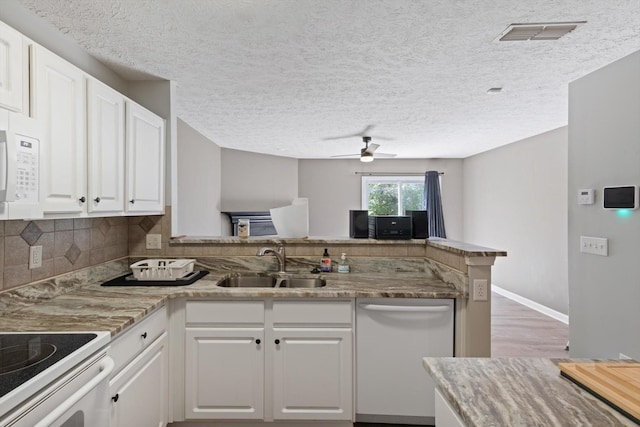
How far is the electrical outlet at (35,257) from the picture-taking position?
1775mm

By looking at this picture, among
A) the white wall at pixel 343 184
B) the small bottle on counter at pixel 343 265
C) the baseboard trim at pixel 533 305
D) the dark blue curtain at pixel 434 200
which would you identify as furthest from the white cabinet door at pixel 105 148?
the dark blue curtain at pixel 434 200

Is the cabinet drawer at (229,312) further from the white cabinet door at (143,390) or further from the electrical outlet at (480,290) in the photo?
the electrical outlet at (480,290)

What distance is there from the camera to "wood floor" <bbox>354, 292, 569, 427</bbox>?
3.47m

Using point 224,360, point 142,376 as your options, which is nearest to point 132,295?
point 142,376

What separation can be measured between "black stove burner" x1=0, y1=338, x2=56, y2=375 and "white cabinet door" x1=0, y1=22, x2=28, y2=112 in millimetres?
817

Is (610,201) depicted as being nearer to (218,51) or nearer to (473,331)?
(473,331)

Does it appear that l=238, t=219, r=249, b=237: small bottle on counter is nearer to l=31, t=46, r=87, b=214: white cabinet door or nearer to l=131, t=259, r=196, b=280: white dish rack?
l=131, t=259, r=196, b=280: white dish rack

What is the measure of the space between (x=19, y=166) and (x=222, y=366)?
141cm

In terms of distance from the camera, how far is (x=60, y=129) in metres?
1.55

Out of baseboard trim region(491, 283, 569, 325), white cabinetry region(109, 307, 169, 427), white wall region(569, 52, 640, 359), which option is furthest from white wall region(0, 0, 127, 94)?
baseboard trim region(491, 283, 569, 325)

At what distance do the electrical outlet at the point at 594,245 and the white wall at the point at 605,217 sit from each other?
0.03 metres

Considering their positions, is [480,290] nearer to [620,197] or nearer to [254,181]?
[620,197]

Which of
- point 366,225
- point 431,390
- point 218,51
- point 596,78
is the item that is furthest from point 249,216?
point 596,78

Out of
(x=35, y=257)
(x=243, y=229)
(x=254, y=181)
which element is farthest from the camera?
(x=254, y=181)
